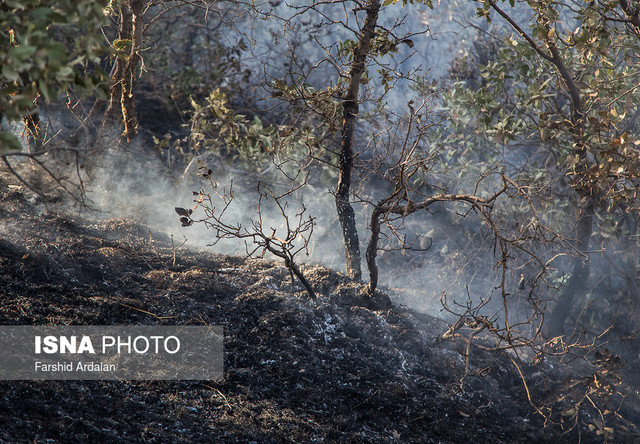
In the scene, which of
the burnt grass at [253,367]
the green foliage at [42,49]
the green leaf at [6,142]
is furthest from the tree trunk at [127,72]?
the green leaf at [6,142]

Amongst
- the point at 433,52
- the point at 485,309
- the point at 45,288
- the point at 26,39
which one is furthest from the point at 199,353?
the point at 433,52

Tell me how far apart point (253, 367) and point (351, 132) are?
5.92 feet

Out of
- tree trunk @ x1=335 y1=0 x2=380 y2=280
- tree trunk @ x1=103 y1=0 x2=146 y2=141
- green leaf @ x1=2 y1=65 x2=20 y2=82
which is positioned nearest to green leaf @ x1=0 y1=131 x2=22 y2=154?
green leaf @ x1=2 y1=65 x2=20 y2=82

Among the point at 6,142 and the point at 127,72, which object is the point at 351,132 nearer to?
the point at 127,72

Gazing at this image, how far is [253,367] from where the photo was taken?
2906 mm

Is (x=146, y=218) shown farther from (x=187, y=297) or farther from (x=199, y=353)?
(x=199, y=353)

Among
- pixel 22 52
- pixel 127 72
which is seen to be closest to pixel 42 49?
pixel 22 52

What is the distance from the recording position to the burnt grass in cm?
234

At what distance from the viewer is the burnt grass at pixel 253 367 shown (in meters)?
2.34

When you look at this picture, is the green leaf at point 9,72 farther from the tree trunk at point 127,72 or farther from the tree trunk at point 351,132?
the tree trunk at point 127,72

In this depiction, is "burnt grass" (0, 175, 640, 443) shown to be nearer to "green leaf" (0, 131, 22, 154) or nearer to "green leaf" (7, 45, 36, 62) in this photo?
"green leaf" (0, 131, 22, 154)

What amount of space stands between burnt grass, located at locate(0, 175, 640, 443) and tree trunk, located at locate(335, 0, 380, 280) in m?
0.26

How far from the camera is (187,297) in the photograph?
3.38 meters

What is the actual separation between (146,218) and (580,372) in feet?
13.5
